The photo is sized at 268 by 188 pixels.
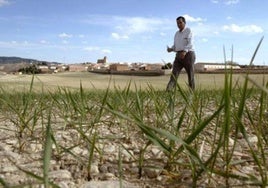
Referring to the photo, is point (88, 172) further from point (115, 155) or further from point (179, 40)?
point (179, 40)

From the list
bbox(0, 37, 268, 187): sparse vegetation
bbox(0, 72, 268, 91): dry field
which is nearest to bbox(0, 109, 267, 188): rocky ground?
bbox(0, 37, 268, 187): sparse vegetation

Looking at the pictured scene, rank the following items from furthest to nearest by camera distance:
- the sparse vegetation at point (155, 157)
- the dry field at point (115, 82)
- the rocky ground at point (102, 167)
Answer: the dry field at point (115, 82) < the rocky ground at point (102, 167) < the sparse vegetation at point (155, 157)

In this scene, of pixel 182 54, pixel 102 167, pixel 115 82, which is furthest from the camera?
pixel 115 82

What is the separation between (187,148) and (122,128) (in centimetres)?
137

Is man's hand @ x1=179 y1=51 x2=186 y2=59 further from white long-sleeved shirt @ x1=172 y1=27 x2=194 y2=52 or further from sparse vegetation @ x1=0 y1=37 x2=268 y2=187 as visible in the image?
sparse vegetation @ x1=0 y1=37 x2=268 y2=187

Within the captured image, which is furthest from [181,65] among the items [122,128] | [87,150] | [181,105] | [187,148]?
[187,148]

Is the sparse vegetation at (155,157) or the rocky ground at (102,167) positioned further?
the rocky ground at (102,167)

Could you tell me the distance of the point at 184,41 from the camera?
8.43 m

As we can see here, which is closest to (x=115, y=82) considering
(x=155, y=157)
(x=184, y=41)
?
(x=184, y=41)

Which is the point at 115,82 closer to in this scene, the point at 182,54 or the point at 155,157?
the point at 182,54

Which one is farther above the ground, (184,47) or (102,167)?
(184,47)

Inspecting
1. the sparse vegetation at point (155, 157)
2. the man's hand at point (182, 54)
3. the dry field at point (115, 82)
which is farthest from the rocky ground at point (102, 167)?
the man's hand at point (182, 54)

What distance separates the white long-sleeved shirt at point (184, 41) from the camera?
8398 millimetres

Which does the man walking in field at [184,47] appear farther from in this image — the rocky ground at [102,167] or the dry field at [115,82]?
the rocky ground at [102,167]
